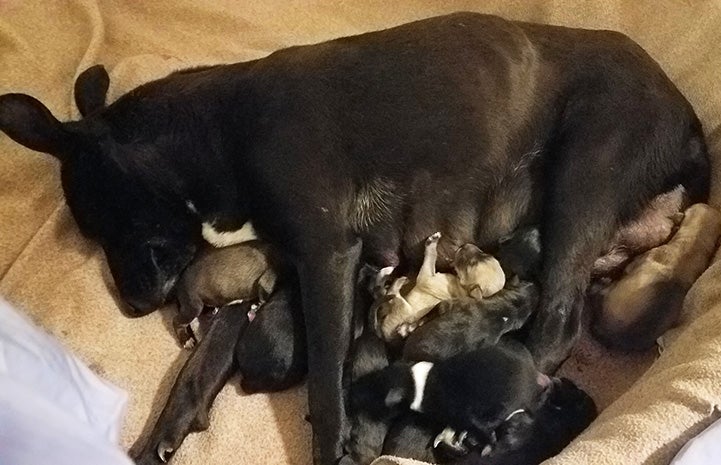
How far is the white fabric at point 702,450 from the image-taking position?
4.58 feet

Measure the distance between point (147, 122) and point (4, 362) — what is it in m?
0.64

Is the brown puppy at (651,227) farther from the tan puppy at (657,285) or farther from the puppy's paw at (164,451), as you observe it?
the puppy's paw at (164,451)

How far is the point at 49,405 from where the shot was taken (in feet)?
4.79

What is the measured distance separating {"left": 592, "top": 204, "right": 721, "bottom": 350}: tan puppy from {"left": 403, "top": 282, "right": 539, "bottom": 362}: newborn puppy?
0.53 feet

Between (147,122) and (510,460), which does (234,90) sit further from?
(510,460)

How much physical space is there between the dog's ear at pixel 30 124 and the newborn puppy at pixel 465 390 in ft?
2.59

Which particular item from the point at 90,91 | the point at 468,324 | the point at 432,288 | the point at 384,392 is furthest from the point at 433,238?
the point at 90,91

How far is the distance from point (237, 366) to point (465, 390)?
522 millimetres

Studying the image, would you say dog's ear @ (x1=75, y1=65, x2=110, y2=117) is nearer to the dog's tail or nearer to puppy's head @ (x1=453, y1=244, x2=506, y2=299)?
puppy's head @ (x1=453, y1=244, x2=506, y2=299)

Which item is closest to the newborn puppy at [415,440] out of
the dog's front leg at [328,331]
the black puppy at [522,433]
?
the black puppy at [522,433]

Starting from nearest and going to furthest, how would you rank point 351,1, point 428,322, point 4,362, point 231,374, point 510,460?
point 4,362
point 510,460
point 428,322
point 231,374
point 351,1

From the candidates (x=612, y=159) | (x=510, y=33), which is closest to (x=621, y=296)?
(x=612, y=159)

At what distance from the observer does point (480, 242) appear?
1.98 meters

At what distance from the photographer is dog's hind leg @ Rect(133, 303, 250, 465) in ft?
6.01
